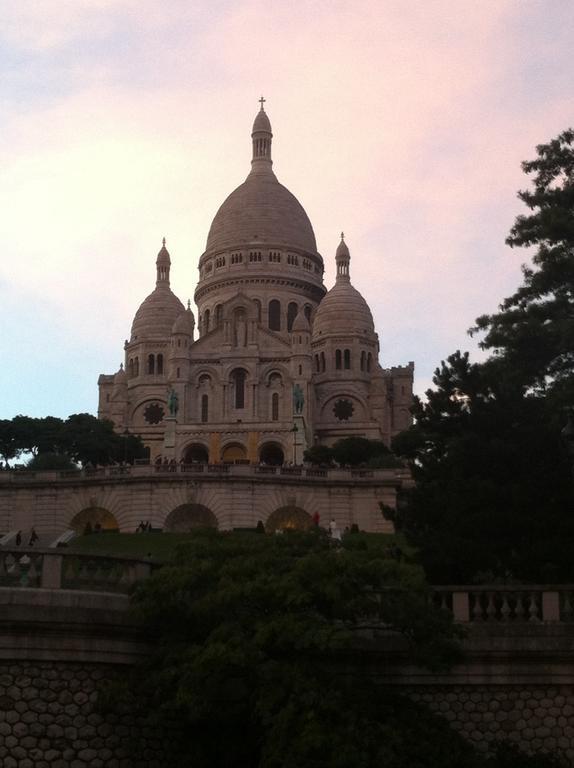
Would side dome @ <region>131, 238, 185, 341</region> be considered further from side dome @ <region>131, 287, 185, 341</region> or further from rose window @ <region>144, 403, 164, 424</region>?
rose window @ <region>144, 403, 164, 424</region>

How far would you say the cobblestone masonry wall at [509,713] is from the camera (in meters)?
17.5

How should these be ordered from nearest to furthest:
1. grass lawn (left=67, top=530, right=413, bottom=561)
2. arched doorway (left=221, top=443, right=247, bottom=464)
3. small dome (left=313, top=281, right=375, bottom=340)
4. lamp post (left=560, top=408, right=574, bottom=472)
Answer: lamp post (left=560, top=408, right=574, bottom=472) → grass lawn (left=67, top=530, right=413, bottom=561) → arched doorway (left=221, top=443, right=247, bottom=464) → small dome (left=313, top=281, right=375, bottom=340)

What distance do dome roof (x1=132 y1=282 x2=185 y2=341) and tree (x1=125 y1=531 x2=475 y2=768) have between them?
93.6 meters

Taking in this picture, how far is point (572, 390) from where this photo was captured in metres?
25.5

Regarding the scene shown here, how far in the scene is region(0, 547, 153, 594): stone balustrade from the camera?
1659cm

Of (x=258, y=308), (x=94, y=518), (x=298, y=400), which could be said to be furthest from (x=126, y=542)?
(x=258, y=308)

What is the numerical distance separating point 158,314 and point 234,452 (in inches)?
797

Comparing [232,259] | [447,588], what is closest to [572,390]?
[447,588]

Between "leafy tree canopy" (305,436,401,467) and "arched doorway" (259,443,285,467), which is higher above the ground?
"arched doorway" (259,443,285,467)

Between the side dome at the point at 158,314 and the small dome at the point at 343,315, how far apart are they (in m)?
11.9

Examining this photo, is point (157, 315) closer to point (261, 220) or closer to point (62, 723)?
point (261, 220)

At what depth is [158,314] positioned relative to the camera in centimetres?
11156

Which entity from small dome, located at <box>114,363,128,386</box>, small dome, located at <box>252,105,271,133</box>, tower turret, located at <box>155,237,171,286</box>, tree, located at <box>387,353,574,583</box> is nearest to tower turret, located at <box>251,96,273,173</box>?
small dome, located at <box>252,105,271,133</box>

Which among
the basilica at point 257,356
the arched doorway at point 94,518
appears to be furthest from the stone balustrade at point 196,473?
the basilica at point 257,356
